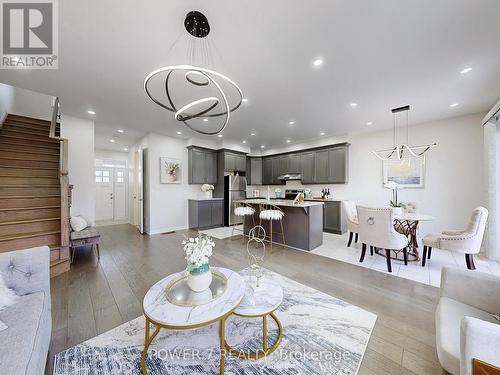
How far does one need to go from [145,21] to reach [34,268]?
94.1 inches

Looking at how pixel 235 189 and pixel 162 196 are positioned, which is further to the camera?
pixel 235 189

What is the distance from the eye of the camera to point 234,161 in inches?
266

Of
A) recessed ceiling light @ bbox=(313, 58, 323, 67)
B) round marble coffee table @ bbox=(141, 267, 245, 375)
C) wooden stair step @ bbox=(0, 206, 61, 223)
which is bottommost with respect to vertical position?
round marble coffee table @ bbox=(141, 267, 245, 375)

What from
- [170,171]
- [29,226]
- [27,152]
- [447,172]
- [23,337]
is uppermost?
[27,152]

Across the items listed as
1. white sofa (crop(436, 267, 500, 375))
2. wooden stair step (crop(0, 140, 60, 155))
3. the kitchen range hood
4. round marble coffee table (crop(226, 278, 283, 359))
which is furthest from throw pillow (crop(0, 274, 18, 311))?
the kitchen range hood

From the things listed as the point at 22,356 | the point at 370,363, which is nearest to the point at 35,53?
the point at 22,356

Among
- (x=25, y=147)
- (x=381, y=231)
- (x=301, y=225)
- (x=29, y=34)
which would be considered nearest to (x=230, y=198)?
(x=301, y=225)

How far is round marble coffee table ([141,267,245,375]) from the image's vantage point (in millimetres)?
1180

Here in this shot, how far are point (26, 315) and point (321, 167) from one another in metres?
6.32

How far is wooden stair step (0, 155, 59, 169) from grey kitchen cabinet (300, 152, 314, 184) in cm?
648

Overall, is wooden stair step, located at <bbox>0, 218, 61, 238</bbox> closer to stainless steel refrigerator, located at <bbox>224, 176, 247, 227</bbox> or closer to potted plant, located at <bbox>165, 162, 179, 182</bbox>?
potted plant, located at <bbox>165, 162, 179, 182</bbox>

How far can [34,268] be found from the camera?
1.52 metres

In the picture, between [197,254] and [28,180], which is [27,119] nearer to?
[28,180]

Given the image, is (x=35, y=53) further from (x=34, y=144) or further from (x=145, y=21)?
(x=34, y=144)
